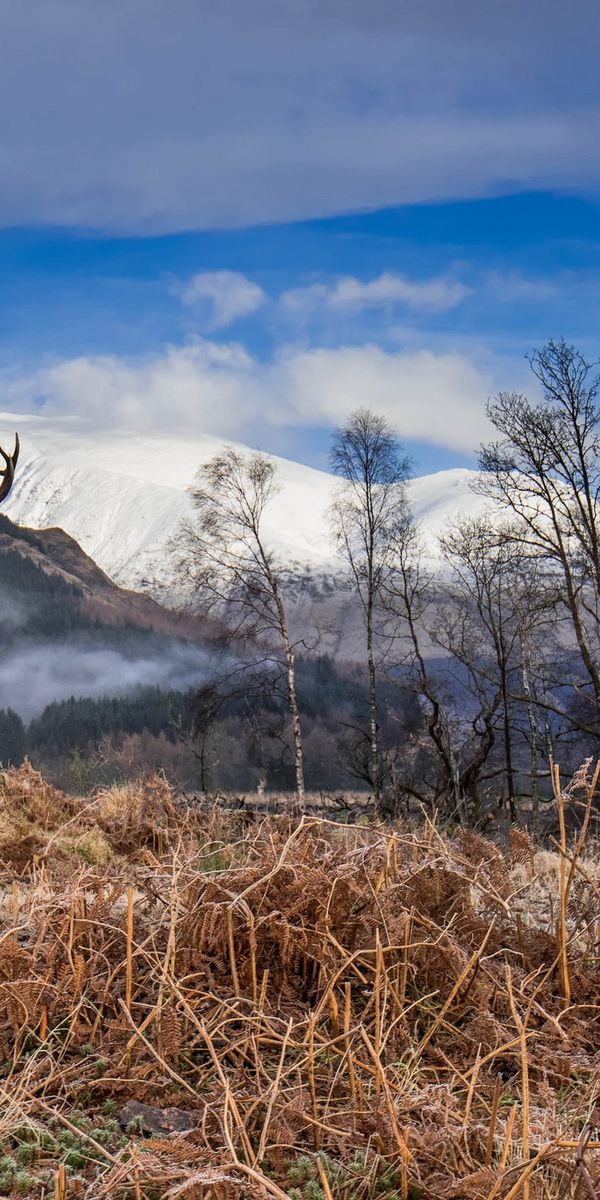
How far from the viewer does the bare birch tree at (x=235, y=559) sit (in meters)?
23.4

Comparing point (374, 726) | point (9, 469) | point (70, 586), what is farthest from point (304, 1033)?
point (70, 586)

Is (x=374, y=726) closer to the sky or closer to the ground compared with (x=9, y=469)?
closer to the ground

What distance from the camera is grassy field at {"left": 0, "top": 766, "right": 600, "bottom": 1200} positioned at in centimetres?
238

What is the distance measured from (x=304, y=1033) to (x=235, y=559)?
21.3m

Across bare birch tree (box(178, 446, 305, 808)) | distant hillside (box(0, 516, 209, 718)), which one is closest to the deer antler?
bare birch tree (box(178, 446, 305, 808))

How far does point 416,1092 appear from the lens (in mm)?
2793

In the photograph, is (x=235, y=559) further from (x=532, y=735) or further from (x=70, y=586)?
(x=70, y=586)

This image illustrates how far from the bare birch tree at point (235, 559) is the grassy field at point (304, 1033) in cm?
1905

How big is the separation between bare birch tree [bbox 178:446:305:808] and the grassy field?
1905 cm

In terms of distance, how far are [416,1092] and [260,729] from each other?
20647 millimetres

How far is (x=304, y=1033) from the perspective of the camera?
3131mm

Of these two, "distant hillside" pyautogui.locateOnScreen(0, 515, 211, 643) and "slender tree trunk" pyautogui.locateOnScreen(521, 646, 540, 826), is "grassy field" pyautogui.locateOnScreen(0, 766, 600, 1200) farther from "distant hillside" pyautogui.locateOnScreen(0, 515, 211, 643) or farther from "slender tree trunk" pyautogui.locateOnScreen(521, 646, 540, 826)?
"distant hillside" pyautogui.locateOnScreen(0, 515, 211, 643)

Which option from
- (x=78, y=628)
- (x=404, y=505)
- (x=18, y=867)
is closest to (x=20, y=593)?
(x=78, y=628)

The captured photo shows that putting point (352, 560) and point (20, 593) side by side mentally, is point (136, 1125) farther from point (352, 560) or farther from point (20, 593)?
point (20, 593)
